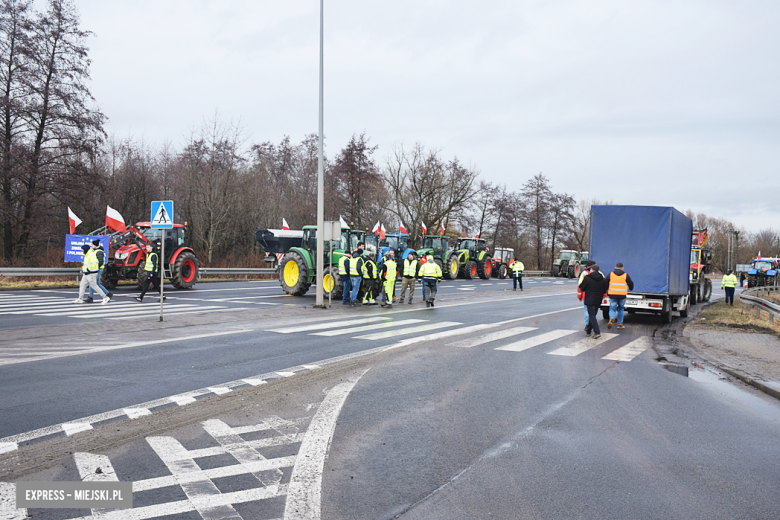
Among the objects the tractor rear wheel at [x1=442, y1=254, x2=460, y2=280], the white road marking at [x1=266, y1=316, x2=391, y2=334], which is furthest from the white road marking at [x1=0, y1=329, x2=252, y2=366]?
the tractor rear wheel at [x1=442, y1=254, x2=460, y2=280]

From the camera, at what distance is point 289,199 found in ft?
151

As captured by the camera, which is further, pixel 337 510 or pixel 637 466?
pixel 637 466

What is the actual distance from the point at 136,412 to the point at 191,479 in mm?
2028

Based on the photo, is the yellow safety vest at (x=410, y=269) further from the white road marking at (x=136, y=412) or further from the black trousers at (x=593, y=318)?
the white road marking at (x=136, y=412)

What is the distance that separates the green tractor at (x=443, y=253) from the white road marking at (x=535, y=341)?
75.2 ft

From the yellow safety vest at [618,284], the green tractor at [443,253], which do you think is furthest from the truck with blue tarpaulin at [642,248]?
the green tractor at [443,253]

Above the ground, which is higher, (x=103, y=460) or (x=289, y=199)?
(x=289, y=199)

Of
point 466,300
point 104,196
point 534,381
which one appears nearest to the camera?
point 534,381

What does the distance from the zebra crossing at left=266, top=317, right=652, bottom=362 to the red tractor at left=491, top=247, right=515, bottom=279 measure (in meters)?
31.9

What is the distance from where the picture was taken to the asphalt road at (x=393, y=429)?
3.89 meters

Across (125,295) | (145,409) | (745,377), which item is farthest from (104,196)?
(745,377)

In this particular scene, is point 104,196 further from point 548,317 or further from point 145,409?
point 145,409

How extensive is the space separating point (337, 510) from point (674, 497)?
2422 mm

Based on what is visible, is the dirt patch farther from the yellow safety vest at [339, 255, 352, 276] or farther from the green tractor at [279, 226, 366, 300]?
the green tractor at [279, 226, 366, 300]
